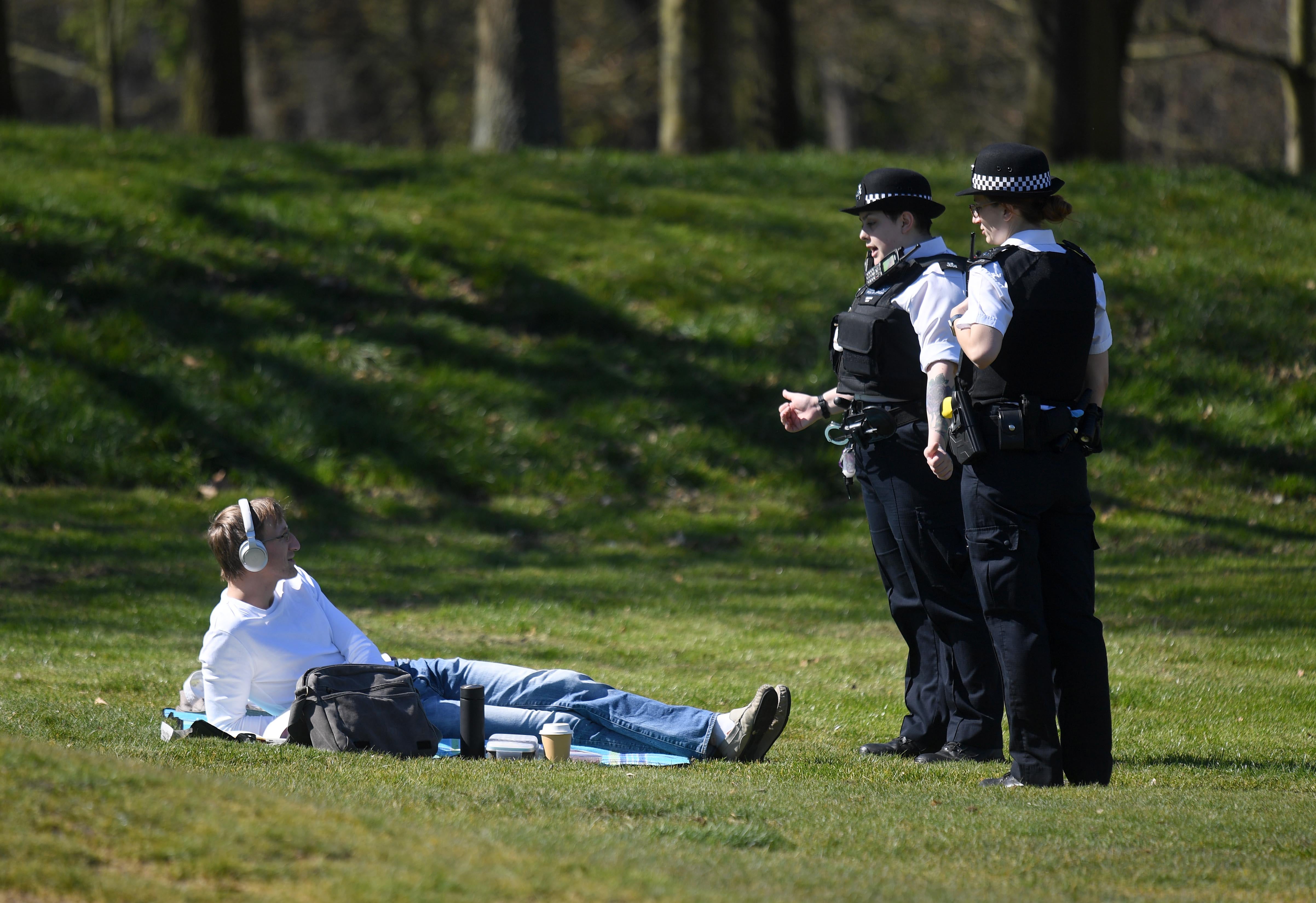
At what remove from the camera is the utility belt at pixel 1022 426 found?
5082 millimetres

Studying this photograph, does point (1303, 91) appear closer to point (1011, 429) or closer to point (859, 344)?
point (859, 344)

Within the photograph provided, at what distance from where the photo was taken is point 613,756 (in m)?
5.82

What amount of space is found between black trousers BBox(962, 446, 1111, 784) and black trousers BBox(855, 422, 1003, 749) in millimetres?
500

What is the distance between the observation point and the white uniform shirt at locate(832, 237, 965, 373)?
5.44 meters

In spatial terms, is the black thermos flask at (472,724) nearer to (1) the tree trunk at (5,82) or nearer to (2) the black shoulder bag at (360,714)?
(2) the black shoulder bag at (360,714)

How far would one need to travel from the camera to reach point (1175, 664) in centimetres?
818

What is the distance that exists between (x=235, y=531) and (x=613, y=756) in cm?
179

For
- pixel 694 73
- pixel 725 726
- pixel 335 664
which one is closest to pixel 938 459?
pixel 725 726

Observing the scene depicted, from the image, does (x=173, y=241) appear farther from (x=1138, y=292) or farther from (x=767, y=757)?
(x=767, y=757)

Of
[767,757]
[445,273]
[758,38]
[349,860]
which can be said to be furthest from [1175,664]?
[758,38]

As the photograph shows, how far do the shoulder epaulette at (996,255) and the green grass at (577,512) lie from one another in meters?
1.92

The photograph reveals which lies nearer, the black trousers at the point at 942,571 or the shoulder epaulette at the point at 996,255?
the shoulder epaulette at the point at 996,255

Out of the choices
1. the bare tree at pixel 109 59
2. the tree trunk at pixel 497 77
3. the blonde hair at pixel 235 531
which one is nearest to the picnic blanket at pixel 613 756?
the blonde hair at pixel 235 531

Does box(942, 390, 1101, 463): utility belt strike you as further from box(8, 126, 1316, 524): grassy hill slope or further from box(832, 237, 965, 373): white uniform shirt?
box(8, 126, 1316, 524): grassy hill slope
